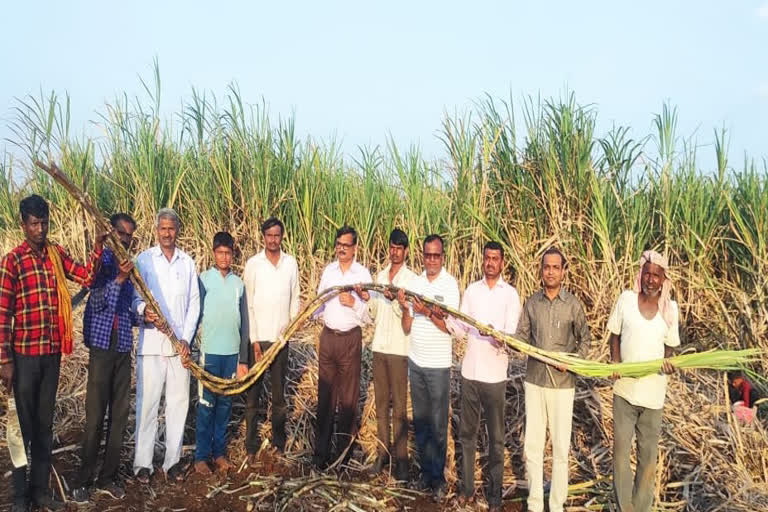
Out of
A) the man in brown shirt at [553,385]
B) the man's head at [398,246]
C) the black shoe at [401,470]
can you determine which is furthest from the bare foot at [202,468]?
the man in brown shirt at [553,385]

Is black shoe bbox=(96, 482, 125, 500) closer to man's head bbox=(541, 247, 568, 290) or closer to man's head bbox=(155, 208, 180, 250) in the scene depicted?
man's head bbox=(155, 208, 180, 250)

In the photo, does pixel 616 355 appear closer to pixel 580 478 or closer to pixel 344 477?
pixel 580 478

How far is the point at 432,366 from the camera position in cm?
410

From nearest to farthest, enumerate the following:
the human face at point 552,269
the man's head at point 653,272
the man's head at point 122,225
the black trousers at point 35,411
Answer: the man's head at point 653,272 → the black trousers at point 35,411 → the human face at point 552,269 → the man's head at point 122,225

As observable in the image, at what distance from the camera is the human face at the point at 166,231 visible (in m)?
4.14

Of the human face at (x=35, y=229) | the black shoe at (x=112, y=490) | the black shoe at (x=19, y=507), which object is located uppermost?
the human face at (x=35, y=229)

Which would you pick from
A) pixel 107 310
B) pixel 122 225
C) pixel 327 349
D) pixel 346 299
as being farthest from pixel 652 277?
pixel 122 225

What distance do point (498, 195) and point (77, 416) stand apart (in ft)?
14.2

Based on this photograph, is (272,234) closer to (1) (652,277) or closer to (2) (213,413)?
(2) (213,413)

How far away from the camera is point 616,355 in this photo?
3.76 metres

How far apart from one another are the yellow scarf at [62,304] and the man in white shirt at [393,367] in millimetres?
2047

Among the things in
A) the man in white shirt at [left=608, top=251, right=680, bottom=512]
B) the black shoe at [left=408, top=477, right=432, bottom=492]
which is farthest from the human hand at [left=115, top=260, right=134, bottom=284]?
the man in white shirt at [left=608, top=251, right=680, bottom=512]

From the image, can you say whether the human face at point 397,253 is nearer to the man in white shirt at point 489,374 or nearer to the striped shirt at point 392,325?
the striped shirt at point 392,325

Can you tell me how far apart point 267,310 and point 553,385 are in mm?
2145
